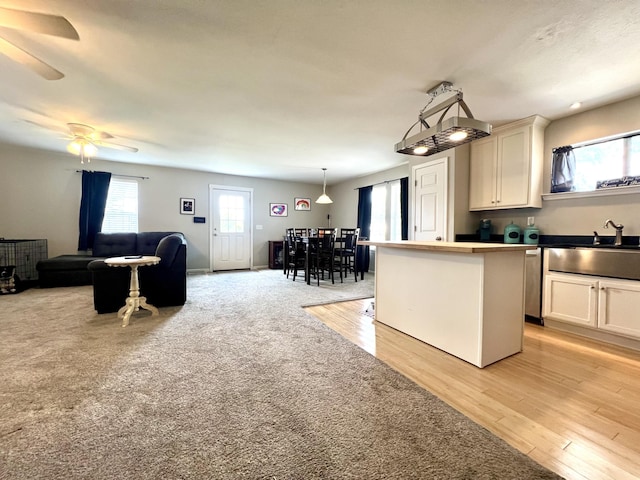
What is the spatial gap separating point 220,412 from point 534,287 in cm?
348

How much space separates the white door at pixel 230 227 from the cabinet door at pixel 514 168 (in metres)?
5.45

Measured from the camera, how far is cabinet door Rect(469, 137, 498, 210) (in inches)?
144

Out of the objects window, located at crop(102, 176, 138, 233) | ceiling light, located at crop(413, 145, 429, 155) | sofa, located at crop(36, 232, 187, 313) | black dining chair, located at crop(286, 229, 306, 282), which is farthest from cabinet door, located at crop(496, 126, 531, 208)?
window, located at crop(102, 176, 138, 233)

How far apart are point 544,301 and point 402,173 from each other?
11.4 feet

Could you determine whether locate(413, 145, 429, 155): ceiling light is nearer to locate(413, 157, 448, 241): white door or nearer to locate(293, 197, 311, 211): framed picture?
locate(413, 157, 448, 241): white door

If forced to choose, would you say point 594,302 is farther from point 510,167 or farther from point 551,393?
point 510,167

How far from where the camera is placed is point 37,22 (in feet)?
5.18

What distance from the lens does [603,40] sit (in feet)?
6.30

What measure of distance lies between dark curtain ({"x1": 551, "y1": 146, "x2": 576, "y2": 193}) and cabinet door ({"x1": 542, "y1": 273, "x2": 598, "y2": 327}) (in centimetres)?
109

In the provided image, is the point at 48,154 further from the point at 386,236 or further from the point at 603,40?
the point at 603,40

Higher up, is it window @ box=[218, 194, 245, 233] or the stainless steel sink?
window @ box=[218, 194, 245, 233]

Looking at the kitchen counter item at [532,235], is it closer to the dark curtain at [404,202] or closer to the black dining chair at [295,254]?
the dark curtain at [404,202]

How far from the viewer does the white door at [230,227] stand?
6.61m

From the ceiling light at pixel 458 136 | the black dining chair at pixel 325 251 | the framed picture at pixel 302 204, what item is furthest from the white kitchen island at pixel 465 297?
the framed picture at pixel 302 204
